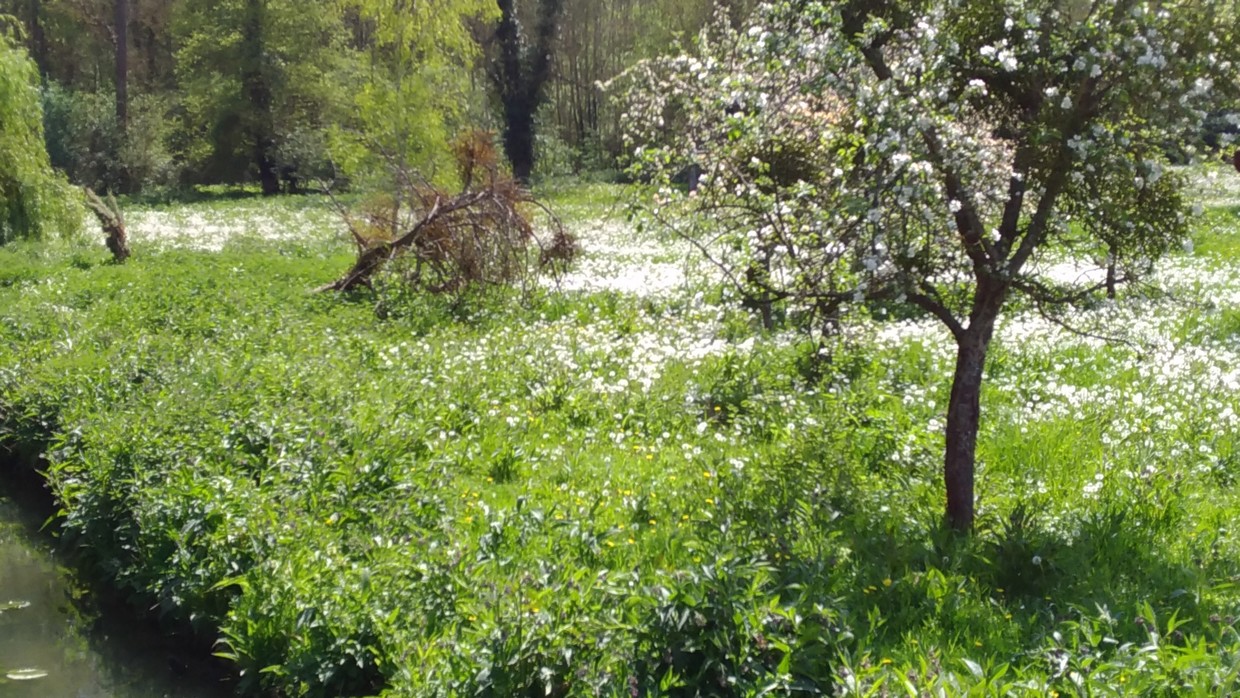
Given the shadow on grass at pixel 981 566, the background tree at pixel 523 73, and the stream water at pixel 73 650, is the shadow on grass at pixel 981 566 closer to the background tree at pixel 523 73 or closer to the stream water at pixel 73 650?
the stream water at pixel 73 650

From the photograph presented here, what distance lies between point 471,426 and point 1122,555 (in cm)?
551

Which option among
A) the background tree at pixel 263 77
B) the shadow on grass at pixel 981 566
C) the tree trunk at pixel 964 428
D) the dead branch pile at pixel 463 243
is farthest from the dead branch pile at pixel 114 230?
the background tree at pixel 263 77

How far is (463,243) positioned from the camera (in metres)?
16.1

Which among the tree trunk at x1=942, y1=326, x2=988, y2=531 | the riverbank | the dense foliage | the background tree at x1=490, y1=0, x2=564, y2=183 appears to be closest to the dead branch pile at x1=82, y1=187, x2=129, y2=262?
the dense foliage

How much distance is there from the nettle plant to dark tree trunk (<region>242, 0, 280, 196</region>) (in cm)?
4023

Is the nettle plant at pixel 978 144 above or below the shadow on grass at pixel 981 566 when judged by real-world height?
above

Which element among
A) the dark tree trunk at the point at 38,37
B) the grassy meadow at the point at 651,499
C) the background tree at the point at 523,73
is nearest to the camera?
the grassy meadow at the point at 651,499

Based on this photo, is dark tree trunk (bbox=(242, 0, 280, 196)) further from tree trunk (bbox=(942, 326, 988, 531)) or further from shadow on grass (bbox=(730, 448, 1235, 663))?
tree trunk (bbox=(942, 326, 988, 531))

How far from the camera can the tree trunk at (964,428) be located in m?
6.64

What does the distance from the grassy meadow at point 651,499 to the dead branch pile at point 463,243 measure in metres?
2.32

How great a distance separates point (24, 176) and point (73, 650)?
48.8ft

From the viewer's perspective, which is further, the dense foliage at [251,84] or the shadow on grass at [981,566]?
the dense foliage at [251,84]

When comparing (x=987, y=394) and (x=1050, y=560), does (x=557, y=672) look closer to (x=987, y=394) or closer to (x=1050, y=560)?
(x=1050, y=560)

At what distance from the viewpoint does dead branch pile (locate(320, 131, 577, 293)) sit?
52.1ft
